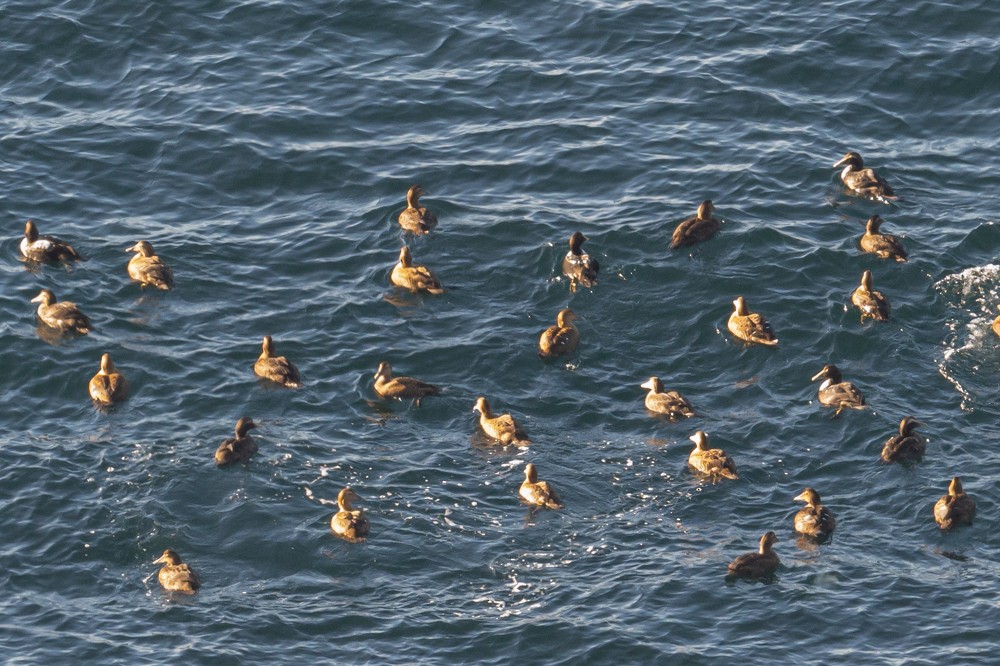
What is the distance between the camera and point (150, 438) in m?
32.3

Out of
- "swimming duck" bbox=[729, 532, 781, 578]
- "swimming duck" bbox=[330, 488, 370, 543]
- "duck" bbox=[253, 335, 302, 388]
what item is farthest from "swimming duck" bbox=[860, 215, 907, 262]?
"swimming duck" bbox=[330, 488, 370, 543]

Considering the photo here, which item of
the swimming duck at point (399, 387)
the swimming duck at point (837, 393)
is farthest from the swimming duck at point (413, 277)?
the swimming duck at point (837, 393)

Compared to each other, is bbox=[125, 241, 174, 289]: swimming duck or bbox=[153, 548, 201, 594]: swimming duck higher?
bbox=[125, 241, 174, 289]: swimming duck

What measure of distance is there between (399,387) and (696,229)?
7516mm

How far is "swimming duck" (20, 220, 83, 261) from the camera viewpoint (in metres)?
37.1

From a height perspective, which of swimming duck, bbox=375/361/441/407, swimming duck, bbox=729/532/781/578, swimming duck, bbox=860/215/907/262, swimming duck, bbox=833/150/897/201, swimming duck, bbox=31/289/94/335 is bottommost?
swimming duck, bbox=729/532/781/578

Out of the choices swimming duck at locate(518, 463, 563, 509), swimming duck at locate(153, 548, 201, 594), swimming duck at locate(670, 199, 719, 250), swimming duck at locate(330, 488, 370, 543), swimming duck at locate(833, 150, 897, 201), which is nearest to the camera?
swimming duck at locate(153, 548, 201, 594)

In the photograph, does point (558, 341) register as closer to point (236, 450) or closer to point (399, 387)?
point (399, 387)

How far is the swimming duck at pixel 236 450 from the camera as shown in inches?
1233

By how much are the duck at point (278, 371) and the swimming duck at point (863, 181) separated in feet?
41.0

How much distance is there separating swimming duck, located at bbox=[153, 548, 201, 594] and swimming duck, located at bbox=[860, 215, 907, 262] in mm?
15171

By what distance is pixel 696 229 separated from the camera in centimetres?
3703

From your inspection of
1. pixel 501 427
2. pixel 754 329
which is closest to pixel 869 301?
pixel 754 329

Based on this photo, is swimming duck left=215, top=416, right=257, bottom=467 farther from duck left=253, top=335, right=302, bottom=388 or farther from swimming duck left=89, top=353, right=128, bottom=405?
swimming duck left=89, top=353, right=128, bottom=405
